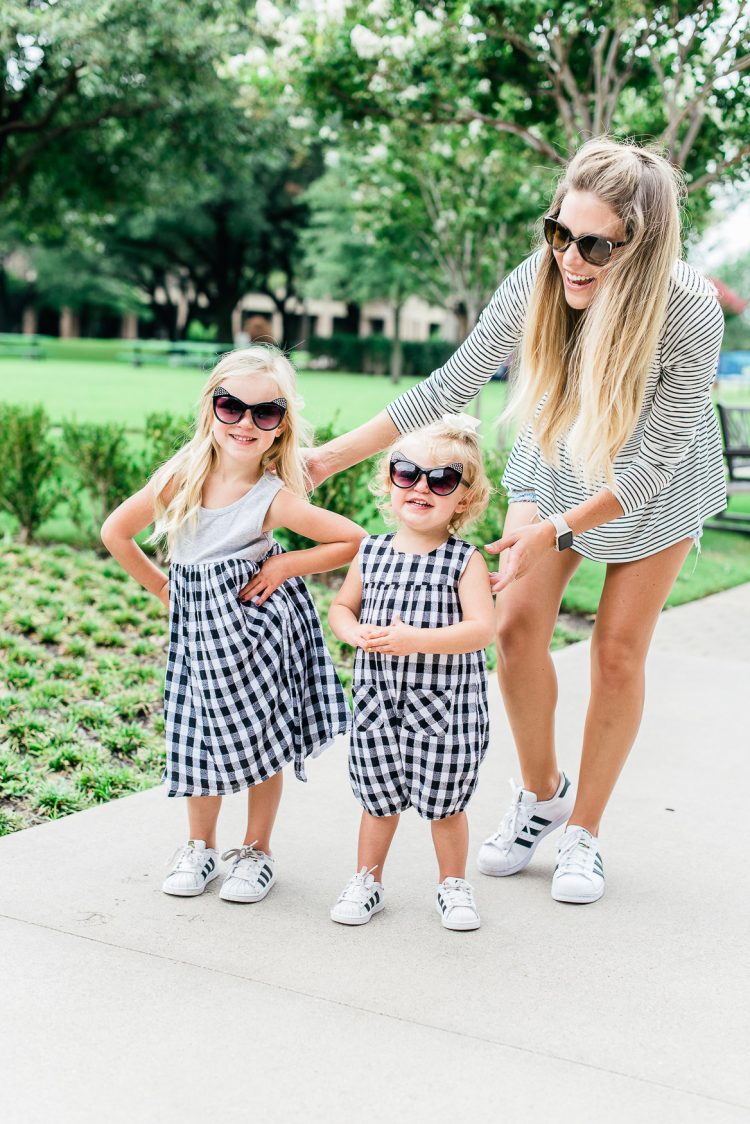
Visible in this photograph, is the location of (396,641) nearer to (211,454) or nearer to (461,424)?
(461,424)

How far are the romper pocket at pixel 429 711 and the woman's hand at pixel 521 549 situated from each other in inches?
11.9

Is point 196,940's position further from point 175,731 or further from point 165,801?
point 165,801

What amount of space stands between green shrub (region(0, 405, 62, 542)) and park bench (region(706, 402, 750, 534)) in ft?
18.3

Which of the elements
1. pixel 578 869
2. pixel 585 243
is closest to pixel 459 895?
pixel 578 869

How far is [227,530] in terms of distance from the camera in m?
3.08

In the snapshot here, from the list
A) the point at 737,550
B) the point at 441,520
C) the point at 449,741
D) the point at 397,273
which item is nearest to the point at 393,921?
the point at 449,741

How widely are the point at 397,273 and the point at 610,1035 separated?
4154 cm

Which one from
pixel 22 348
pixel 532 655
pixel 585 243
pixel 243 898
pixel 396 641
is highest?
pixel 585 243

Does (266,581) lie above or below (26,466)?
above

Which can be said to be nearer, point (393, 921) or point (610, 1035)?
point (610, 1035)

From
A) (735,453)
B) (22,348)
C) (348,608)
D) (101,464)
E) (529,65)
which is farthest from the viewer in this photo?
(22,348)

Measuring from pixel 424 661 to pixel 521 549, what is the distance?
1.20 ft

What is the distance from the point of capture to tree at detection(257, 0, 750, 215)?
8852 mm

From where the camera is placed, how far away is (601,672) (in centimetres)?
327
